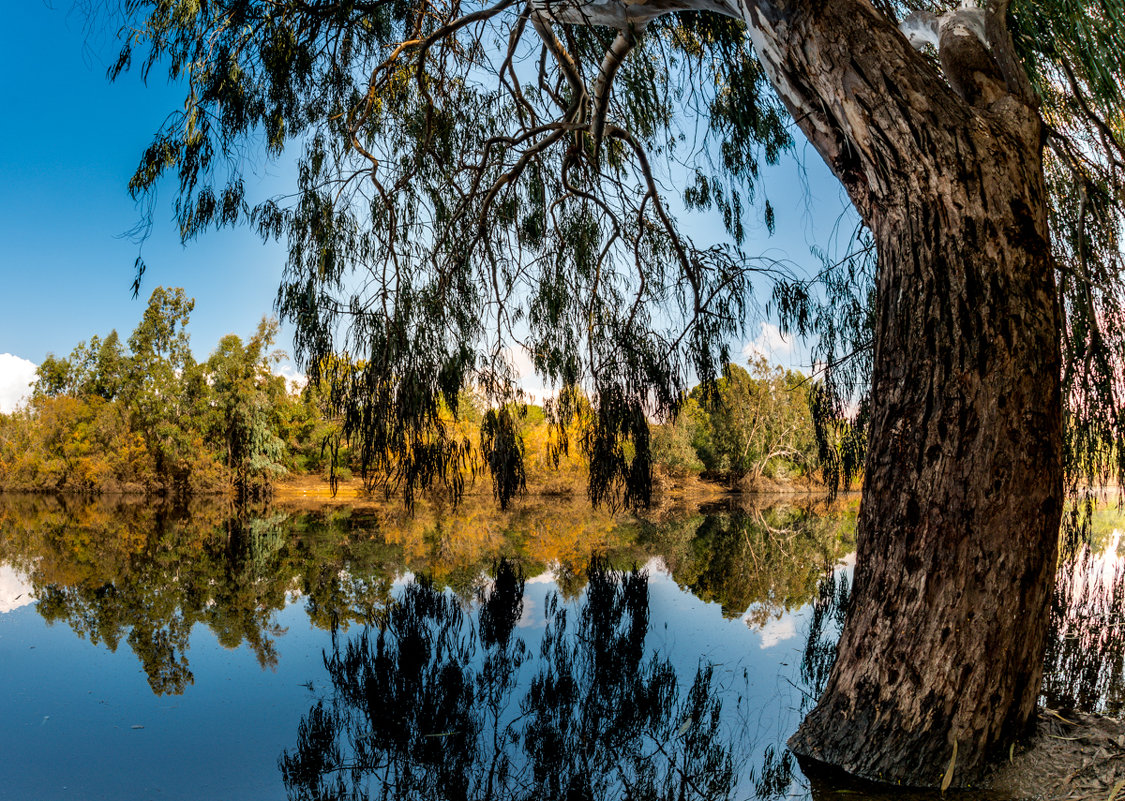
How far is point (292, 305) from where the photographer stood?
2834 mm

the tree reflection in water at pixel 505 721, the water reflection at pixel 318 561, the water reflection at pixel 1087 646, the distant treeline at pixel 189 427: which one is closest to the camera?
the tree reflection in water at pixel 505 721

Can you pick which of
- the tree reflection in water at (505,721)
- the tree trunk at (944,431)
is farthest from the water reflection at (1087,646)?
the tree reflection in water at (505,721)

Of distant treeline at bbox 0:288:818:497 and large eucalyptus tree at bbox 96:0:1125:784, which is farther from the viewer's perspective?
distant treeline at bbox 0:288:818:497

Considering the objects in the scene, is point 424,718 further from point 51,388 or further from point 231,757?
point 51,388

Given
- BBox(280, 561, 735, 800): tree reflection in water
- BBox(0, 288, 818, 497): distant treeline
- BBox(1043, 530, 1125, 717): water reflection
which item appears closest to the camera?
BBox(280, 561, 735, 800): tree reflection in water

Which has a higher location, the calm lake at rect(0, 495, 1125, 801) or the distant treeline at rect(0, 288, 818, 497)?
the distant treeline at rect(0, 288, 818, 497)

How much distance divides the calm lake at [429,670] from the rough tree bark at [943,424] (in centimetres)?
29

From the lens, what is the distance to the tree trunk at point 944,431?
A: 1.43 meters

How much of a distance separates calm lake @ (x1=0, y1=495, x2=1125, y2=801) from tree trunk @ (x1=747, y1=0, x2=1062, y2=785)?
30 centimetres

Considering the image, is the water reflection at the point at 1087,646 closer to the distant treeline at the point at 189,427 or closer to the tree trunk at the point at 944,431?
the tree trunk at the point at 944,431

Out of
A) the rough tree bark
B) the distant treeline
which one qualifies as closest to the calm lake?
the rough tree bark

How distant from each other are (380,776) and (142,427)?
47.3ft

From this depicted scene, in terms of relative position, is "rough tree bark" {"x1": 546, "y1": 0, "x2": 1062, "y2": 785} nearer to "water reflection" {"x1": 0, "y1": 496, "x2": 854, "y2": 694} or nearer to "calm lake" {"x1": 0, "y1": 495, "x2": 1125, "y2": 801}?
"calm lake" {"x1": 0, "y1": 495, "x2": 1125, "y2": 801}

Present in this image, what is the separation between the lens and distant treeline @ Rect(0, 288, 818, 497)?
42.6 feet
